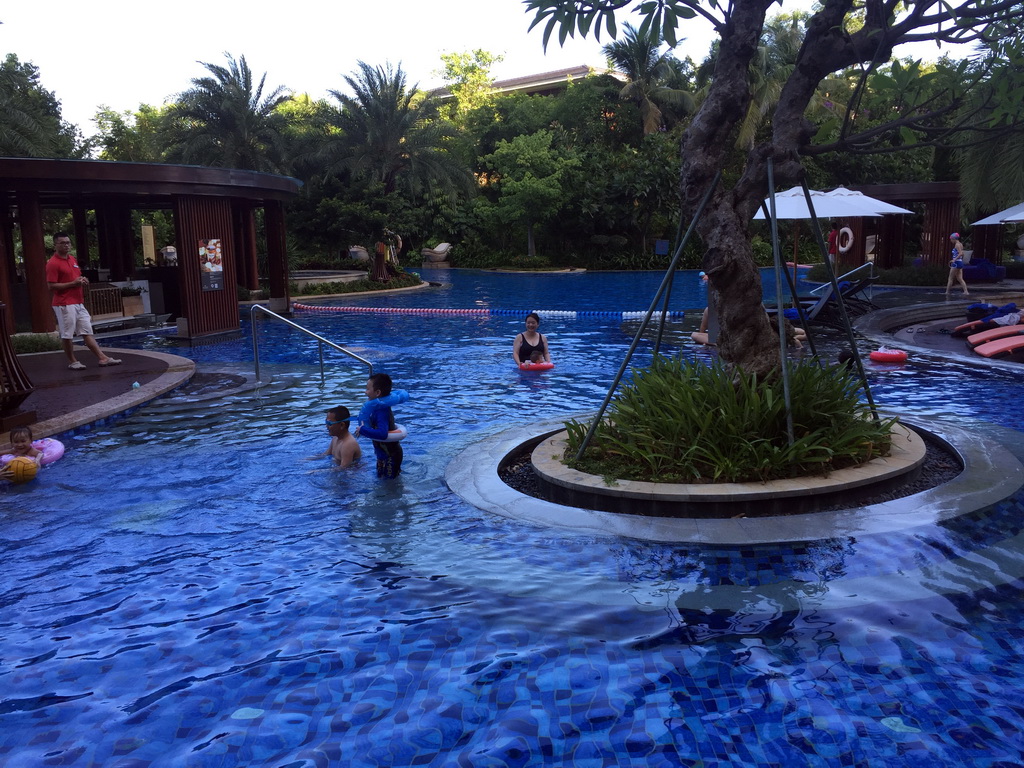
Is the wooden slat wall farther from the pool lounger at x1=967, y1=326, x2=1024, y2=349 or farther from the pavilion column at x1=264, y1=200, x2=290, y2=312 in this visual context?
the pool lounger at x1=967, y1=326, x2=1024, y2=349

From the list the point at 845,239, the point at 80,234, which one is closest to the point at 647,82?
the point at 845,239

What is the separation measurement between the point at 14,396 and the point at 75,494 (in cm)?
239

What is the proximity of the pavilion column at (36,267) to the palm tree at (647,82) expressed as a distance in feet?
119

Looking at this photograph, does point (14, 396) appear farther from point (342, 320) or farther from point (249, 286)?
point (249, 286)

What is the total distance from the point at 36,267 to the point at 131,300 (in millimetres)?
4045

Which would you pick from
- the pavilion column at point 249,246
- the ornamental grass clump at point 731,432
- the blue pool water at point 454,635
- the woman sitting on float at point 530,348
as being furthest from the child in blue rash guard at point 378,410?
the pavilion column at point 249,246

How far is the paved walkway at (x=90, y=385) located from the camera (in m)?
10.2

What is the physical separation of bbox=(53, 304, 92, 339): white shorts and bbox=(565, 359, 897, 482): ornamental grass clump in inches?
383

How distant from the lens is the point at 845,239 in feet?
105

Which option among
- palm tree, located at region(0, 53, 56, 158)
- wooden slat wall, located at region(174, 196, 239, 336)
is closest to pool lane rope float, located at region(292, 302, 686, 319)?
wooden slat wall, located at region(174, 196, 239, 336)

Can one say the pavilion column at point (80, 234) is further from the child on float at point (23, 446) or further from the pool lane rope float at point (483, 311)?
the child on float at point (23, 446)

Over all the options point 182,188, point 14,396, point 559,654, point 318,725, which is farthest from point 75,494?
Answer: point 182,188

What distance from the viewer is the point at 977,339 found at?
14.9 m

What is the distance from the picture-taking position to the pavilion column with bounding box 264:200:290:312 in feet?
77.7
